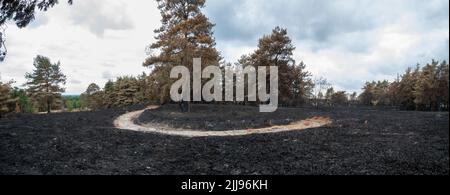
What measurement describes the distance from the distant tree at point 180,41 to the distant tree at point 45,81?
24.7 metres

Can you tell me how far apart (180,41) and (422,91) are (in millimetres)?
35036

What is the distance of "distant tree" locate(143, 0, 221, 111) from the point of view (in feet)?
88.9

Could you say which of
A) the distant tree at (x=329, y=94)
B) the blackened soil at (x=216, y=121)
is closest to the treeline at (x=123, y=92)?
the blackened soil at (x=216, y=121)

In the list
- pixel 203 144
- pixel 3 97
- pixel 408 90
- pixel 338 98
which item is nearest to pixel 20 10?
pixel 203 144

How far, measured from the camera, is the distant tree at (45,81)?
45.3m

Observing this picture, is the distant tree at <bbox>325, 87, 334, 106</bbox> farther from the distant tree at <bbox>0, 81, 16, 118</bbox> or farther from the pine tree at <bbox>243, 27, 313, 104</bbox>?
the distant tree at <bbox>0, 81, 16, 118</bbox>

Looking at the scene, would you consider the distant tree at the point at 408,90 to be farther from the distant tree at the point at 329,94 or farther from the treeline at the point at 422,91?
the distant tree at the point at 329,94

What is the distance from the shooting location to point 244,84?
44.3 metres

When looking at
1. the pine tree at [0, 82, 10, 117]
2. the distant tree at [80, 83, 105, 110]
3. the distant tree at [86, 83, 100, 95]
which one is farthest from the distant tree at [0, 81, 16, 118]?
the distant tree at [86, 83, 100, 95]

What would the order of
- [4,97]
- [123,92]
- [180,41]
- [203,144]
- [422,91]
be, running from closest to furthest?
[203,144] → [180,41] → [4,97] → [422,91] → [123,92]

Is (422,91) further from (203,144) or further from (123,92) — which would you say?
(123,92)

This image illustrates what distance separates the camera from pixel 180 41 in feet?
88.8

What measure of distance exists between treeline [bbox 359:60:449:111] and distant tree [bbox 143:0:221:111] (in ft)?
65.8
